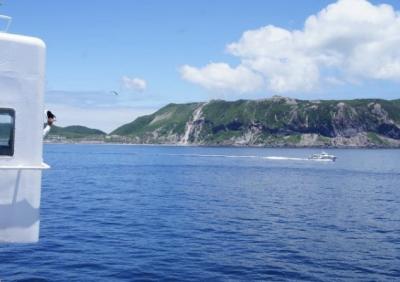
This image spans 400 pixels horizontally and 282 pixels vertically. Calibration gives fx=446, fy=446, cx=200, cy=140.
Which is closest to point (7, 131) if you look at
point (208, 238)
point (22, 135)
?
point (22, 135)

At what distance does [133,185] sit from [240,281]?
76.6 m

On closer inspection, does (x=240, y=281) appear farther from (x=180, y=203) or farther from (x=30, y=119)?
(x=180, y=203)

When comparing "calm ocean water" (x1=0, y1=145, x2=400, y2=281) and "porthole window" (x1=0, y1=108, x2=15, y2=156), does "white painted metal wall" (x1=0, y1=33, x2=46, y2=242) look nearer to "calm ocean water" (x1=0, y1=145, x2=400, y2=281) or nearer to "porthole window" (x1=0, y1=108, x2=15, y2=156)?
"porthole window" (x1=0, y1=108, x2=15, y2=156)

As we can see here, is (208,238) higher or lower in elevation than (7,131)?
lower

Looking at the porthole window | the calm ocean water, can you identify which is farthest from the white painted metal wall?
the calm ocean water

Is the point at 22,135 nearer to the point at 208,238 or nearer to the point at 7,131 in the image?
the point at 7,131

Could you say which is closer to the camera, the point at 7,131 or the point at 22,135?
the point at 7,131

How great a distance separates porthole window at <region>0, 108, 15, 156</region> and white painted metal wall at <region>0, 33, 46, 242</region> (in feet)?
0.44

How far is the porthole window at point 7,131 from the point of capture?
15336 mm

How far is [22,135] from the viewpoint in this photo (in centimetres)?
1560

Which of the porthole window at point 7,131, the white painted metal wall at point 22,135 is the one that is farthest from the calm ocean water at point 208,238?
the porthole window at point 7,131

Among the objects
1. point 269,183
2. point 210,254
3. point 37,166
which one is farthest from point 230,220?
point 269,183

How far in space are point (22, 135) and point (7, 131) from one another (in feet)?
1.66

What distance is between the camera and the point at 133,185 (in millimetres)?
108125
